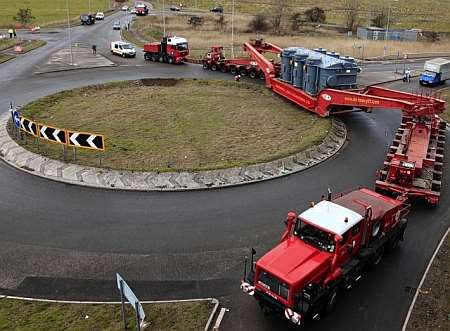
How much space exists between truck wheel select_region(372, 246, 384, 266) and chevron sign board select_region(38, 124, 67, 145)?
14.8m

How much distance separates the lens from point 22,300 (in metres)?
12.9

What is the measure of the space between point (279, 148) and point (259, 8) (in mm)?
87913

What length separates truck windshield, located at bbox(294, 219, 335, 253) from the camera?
40.2 ft

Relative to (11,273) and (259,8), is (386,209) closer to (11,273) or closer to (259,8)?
(11,273)

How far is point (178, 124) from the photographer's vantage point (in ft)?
91.6

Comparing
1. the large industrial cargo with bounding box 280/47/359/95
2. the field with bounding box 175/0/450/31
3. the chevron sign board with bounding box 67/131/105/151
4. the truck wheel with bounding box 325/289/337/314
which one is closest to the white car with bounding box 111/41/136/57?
the large industrial cargo with bounding box 280/47/359/95

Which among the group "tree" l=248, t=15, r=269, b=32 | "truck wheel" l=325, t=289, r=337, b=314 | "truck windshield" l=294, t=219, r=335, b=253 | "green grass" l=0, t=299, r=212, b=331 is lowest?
"green grass" l=0, t=299, r=212, b=331

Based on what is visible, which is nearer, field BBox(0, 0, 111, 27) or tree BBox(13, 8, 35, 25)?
tree BBox(13, 8, 35, 25)

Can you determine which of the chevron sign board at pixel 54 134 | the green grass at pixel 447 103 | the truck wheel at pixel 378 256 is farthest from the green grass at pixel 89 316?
the green grass at pixel 447 103

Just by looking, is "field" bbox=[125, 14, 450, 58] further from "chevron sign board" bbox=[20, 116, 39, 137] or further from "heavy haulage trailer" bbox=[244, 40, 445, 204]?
"chevron sign board" bbox=[20, 116, 39, 137]

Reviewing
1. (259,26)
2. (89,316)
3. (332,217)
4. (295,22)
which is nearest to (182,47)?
(259,26)

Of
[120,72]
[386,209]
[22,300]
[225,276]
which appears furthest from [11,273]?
[120,72]

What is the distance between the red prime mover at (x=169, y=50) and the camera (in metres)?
47.8

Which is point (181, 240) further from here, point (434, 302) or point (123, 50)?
point (123, 50)
